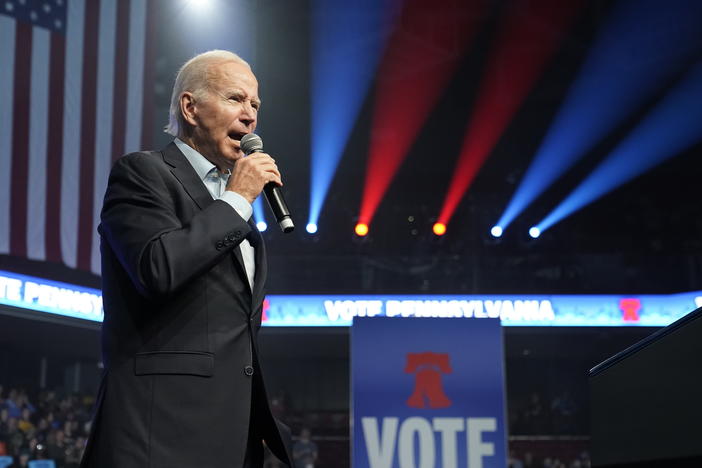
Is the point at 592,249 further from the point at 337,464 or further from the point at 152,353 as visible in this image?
the point at 152,353

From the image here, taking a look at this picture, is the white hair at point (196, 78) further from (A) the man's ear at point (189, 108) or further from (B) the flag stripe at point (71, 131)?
(B) the flag stripe at point (71, 131)

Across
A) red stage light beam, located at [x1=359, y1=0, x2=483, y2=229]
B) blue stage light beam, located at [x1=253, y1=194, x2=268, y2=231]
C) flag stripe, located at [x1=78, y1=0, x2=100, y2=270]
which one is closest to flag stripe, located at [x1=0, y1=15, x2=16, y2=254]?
flag stripe, located at [x1=78, y1=0, x2=100, y2=270]

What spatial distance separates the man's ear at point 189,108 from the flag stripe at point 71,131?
22.1 feet

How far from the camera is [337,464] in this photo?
43.2 feet

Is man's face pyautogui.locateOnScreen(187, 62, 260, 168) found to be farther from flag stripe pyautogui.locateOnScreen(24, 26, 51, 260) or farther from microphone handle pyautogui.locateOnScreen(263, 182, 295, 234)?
flag stripe pyautogui.locateOnScreen(24, 26, 51, 260)

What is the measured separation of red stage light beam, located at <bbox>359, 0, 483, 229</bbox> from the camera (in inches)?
432

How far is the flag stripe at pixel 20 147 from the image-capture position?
7.61 meters

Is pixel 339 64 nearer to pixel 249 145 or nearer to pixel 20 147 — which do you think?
pixel 20 147

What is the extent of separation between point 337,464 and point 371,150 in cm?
560

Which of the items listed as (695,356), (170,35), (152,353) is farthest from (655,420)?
(170,35)

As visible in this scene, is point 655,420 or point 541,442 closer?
point 655,420

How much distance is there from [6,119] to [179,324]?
7.02m

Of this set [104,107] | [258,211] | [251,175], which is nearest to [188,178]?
[251,175]

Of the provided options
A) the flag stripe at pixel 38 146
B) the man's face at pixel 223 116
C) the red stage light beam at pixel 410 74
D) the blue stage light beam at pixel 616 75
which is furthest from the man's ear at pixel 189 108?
the blue stage light beam at pixel 616 75
